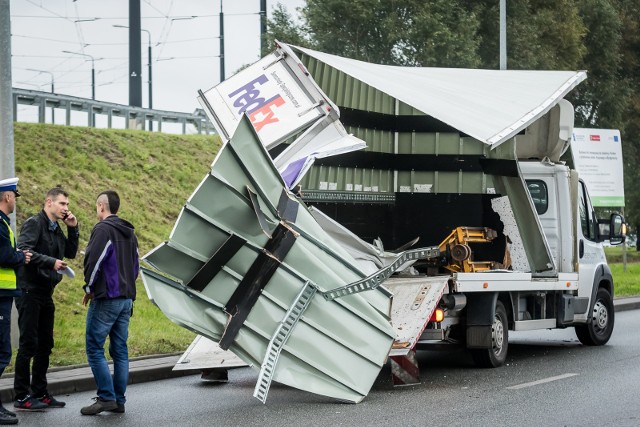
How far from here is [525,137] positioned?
15.3m

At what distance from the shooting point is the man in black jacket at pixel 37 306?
390 inches

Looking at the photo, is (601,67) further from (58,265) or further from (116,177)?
(58,265)

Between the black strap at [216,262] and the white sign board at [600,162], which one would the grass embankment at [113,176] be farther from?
the white sign board at [600,162]

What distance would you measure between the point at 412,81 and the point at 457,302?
11.3ft

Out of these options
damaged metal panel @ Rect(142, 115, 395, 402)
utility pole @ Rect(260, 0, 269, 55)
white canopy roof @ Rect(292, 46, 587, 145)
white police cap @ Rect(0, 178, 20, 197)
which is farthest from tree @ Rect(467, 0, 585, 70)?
white police cap @ Rect(0, 178, 20, 197)

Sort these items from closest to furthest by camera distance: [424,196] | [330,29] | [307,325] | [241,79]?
Result: [307,325]
[241,79]
[424,196]
[330,29]

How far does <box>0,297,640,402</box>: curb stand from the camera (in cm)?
1102

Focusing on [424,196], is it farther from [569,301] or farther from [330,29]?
[330,29]

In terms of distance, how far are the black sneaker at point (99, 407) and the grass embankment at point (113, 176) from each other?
5.26m

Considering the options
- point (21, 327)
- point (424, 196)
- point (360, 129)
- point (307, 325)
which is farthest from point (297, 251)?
point (424, 196)

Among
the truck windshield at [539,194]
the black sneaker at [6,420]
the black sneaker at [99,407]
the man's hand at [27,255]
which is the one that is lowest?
the black sneaker at [99,407]

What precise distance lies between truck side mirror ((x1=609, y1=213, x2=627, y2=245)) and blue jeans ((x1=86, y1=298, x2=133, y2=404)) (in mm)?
7757

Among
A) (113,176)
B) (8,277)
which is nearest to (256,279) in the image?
(8,277)

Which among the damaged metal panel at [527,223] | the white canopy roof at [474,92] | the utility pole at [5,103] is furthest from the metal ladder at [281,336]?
the damaged metal panel at [527,223]
